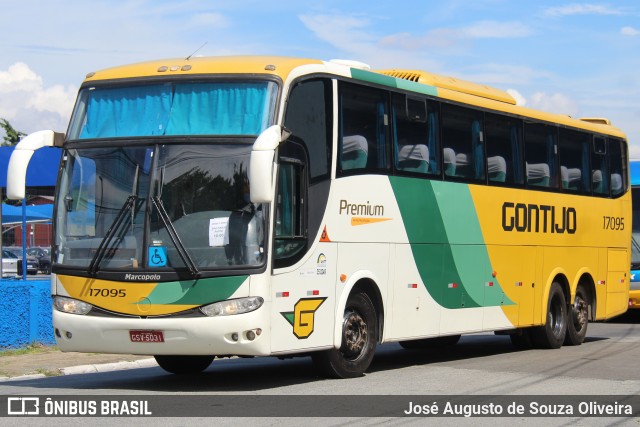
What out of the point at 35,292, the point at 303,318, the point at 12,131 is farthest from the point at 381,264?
the point at 12,131

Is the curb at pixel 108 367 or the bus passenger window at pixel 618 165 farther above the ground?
the bus passenger window at pixel 618 165

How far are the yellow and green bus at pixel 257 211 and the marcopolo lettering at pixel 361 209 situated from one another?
1.2 inches

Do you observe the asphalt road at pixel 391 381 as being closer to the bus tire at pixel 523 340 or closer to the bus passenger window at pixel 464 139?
the bus tire at pixel 523 340

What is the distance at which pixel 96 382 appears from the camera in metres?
13.5

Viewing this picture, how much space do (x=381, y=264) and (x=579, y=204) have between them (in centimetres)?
685

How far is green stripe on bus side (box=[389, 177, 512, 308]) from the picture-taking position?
14977mm

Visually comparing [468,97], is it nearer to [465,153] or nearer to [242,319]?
[465,153]

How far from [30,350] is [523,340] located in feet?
26.7

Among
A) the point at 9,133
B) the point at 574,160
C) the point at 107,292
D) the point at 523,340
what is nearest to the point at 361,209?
the point at 107,292

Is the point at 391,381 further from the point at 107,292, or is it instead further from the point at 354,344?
the point at 107,292

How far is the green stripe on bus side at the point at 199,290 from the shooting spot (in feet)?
38.6

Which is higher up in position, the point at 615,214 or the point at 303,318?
the point at 615,214

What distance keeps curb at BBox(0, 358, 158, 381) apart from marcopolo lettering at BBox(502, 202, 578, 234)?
5.77m

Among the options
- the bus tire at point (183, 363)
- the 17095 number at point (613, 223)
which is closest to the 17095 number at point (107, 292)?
the bus tire at point (183, 363)
